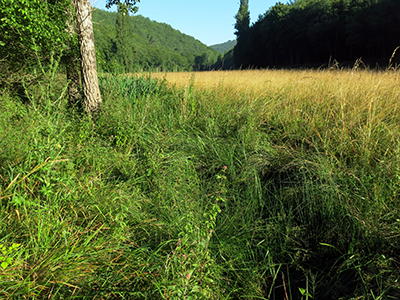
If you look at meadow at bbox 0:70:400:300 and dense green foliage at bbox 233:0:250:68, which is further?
dense green foliage at bbox 233:0:250:68

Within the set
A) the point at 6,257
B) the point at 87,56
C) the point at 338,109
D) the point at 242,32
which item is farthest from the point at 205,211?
the point at 242,32

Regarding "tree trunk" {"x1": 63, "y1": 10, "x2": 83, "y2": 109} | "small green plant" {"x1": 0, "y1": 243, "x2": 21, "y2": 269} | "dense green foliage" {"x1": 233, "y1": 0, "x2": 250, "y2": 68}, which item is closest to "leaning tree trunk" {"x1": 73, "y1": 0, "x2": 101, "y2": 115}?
"tree trunk" {"x1": 63, "y1": 10, "x2": 83, "y2": 109}

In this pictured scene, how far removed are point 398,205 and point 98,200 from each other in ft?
6.79

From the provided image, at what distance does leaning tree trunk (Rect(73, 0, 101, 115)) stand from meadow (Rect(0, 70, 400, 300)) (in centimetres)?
81

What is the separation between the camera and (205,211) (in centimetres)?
184

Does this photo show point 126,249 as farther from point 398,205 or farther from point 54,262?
point 398,205

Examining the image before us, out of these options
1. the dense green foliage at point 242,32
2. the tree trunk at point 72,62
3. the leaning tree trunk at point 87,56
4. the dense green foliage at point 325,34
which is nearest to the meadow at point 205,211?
the leaning tree trunk at point 87,56

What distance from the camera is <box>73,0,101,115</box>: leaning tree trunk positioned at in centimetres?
362

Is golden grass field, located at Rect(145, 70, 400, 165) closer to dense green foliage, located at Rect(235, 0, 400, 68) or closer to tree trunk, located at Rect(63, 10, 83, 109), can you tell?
tree trunk, located at Rect(63, 10, 83, 109)

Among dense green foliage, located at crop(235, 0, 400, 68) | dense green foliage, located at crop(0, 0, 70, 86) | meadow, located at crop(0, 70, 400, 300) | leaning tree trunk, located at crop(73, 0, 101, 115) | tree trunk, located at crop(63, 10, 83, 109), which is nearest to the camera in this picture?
meadow, located at crop(0, 70, 400, 300)

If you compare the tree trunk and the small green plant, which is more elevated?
the tree trunk

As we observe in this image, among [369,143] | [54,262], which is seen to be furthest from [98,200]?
[369,143]

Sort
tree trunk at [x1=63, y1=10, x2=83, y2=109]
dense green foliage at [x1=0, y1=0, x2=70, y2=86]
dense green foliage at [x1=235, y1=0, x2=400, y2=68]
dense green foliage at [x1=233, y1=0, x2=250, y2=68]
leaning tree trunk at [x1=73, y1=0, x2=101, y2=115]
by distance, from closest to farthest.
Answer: leaning tree trunk at [x1=73, y1=0, x2=101, y2=115], dense green foliage at [x1=0, y1=0, x2=70, y2=86], tree trunk at [x1=63, y1=10, x2=83, y2=109], dense green foliage at [x1=235, y1=0, x2=400, y2=68], dense green foliage at [x1=233, y1=0, x2=250, y2=68]

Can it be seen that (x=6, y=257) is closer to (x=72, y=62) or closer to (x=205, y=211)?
(x=205, y=211)
